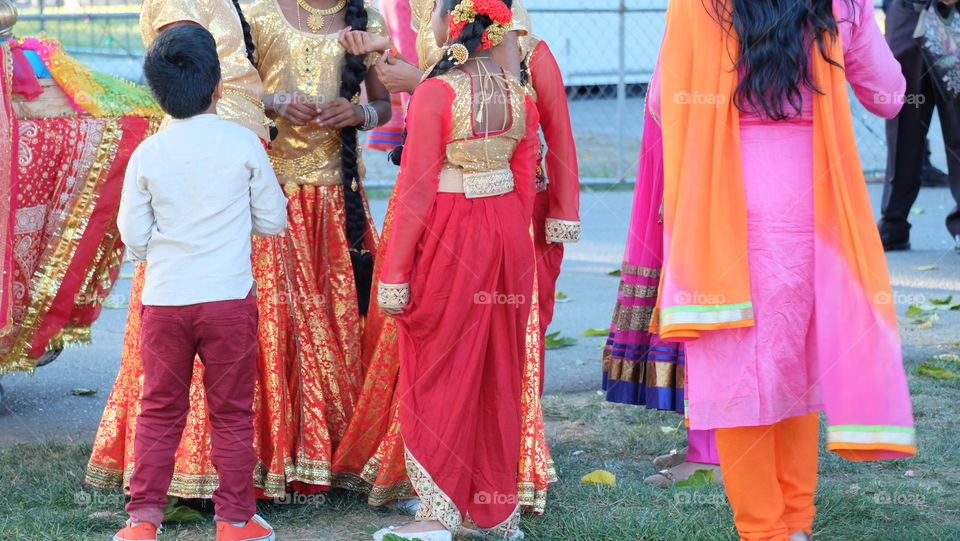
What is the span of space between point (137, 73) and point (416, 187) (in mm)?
9479

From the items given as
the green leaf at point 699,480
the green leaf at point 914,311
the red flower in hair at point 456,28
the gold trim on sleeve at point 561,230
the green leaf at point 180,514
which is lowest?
the green leaf at point 914,311

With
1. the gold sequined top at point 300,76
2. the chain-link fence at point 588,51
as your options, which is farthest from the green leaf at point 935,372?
the chain-link fence at point 588,51

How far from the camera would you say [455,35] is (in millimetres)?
3297

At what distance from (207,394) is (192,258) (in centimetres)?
39

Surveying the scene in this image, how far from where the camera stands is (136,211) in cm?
319

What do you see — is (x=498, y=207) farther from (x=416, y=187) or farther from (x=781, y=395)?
(x=781, y=395)

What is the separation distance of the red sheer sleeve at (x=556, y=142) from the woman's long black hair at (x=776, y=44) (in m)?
0.75

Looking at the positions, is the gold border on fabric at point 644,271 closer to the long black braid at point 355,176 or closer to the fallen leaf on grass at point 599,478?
the fallen leaf on grass at point 599,478

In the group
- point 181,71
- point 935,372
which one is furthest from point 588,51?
point 181,71

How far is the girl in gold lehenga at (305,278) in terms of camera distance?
374 cm

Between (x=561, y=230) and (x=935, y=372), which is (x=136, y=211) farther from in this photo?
(x=935, y=372)

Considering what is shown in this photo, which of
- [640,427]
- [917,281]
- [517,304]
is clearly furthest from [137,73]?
[517,304]

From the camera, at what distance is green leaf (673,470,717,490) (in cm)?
398

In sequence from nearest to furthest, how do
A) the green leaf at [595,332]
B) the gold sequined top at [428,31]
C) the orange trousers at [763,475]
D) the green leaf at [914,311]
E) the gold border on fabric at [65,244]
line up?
the orange trousers at [763,475]
the gold sequined top at [428,31]
the gold border on fabric at [65,244]
the green leaf at [595,332]
the green leaf at [914,311]
